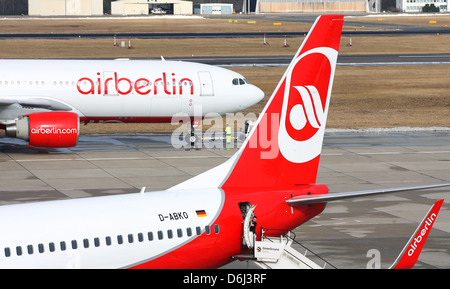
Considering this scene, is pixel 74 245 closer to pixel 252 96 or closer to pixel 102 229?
pixel 102 229

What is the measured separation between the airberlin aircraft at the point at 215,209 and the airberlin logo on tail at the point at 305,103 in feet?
0.07

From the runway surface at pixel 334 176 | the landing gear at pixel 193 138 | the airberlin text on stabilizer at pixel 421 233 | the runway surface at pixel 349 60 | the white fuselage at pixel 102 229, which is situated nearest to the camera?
the white fuselage at pixel 102 229

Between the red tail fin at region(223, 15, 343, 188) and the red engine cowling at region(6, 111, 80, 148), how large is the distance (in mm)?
24039

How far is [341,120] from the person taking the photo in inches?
2218

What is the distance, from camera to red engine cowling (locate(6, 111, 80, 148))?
40.4m

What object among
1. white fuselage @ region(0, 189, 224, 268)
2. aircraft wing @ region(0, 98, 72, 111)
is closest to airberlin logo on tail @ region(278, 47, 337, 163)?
white fuselage @ region(0, 189, 224, 268)

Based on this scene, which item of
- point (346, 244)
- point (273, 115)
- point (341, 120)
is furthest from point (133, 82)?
point (273, 115)

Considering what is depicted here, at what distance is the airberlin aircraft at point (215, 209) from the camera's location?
48.6ft

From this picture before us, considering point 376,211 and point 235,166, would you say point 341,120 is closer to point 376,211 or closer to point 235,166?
point 376,211

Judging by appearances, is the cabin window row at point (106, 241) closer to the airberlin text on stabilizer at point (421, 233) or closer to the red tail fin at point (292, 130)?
the red tail fin at point (292, 130)

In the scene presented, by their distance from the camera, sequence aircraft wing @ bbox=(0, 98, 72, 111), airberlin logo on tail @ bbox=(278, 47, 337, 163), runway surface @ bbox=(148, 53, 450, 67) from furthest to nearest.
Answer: runway surface @ bbox=(148, 53, 450, 67), aircraft wing @ bbox=(0, 98, 72, 111), airberlin logo on tail @ bbox=(278, 47, 337, 163)
